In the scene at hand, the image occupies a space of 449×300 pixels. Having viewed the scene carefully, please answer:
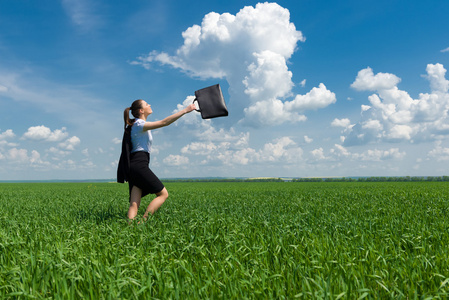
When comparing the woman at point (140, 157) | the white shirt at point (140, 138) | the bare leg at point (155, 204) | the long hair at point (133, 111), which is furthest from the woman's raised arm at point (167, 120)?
the bare leg at point (155, 204)

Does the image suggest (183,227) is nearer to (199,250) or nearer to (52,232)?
(199,250)

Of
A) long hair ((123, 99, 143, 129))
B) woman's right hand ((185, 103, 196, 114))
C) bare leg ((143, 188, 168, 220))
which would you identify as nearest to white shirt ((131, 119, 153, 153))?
long hair ((123, 99, 143, 129))

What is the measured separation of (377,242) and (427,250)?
0.66m

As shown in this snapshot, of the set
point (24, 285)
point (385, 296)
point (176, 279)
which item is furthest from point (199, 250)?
point (385, 296)

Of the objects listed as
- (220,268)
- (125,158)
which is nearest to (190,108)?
(125,158)

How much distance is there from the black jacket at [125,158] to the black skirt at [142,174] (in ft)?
0.30

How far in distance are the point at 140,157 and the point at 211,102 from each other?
6.12ft

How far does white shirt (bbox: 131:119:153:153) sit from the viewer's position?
5.88 meters

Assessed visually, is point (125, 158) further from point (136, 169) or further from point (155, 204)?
point (155, 204)

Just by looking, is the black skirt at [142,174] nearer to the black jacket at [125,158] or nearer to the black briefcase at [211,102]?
the black jacket at [125,158]

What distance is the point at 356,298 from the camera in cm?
250

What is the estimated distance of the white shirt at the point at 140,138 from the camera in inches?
232

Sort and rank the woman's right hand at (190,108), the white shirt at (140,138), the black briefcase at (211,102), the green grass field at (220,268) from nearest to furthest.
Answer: the green grass field at (220,268)
the black briefcase at (211,102)
the woman's right hand at (190,108)
the white shirt at (140,138)

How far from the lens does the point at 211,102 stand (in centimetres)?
525
